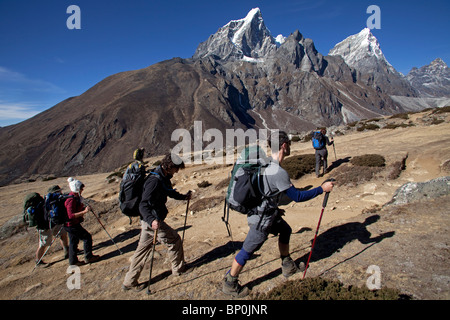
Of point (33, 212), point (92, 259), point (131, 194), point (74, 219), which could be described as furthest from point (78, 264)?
point (131, 194)

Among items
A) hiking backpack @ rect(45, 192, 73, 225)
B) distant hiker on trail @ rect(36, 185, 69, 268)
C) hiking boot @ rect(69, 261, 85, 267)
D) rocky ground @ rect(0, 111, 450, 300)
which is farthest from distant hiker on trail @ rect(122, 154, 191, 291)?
distant hiker on trail @ rect(36, 185, 69, 268)

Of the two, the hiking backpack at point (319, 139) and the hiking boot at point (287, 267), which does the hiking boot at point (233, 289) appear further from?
the hiking backpack at point (319, 139)

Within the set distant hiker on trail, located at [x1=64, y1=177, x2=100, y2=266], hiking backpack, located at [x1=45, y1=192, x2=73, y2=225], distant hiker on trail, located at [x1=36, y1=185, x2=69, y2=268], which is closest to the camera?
distant hiker on trail, located at [x1=64, y1=177, x2=100, y2=266]

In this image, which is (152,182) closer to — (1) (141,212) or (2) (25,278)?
(1) (141,212)

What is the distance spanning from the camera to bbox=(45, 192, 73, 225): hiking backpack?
252 inches

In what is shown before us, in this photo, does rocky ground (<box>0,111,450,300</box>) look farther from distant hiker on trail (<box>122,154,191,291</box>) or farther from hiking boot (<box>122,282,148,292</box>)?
distant hiker on trail (<box>122,154,191,291</box>)

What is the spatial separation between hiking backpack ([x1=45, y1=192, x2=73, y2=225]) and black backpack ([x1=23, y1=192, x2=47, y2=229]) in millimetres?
417

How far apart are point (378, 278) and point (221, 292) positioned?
259cm

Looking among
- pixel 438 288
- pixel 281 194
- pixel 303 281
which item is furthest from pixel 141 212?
pixel 438 288

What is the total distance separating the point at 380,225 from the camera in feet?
17.4

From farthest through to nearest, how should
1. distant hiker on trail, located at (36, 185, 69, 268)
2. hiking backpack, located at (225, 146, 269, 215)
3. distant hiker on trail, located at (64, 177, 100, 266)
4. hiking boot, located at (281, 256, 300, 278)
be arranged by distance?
distant hiker on trail, located at (36, 185, 69, 268)
distant hiker on trail, located at (64, 177, 100, 266)
hiking boot, located at (281, 256, 300, 278)
hiking backpack, located at (225, 146, 269, 215)

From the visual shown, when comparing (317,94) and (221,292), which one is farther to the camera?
(317,94)

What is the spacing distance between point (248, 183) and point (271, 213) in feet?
2.14

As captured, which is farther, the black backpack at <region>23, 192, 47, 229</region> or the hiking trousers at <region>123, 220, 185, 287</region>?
the black backpack at <region>23, 192, 47, 229</region>
